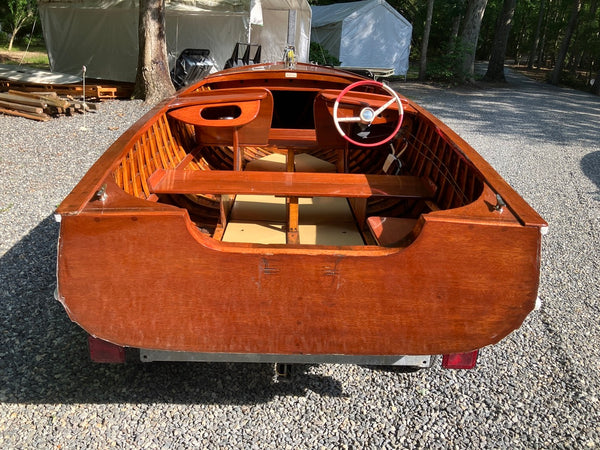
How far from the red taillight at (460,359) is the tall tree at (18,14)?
26.3 metres

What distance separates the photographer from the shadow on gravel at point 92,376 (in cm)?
258

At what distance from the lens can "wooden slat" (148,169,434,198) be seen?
9.52 feet

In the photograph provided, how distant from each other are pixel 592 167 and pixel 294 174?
6.80 metres

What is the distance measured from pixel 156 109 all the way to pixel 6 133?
5447 millimetres

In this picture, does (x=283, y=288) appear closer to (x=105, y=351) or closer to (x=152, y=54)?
(x=105, y=351)

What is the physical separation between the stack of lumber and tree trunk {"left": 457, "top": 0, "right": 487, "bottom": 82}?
46.7 feet

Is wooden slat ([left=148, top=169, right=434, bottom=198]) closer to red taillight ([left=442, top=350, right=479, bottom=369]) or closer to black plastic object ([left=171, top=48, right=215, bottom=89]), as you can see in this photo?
red taillight ([left=442, top=350, right=479, bottom=369])

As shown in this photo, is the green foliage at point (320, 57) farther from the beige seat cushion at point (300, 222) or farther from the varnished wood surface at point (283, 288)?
the varnished wood surface at point (283, 288)

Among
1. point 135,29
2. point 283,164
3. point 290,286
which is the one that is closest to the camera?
point 290,286

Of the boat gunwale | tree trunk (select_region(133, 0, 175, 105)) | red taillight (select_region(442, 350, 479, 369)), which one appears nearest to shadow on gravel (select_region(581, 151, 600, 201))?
the boat gunwale

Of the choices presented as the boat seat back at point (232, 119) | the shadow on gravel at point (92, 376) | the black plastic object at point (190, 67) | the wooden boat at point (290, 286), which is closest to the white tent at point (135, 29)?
the black plastic object at point (190, 67)

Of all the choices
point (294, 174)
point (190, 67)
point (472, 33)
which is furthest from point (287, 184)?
point (472, 33)

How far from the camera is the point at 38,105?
8867 mm

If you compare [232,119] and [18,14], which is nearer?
[232,119]
